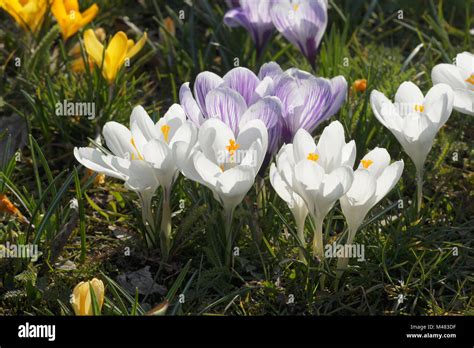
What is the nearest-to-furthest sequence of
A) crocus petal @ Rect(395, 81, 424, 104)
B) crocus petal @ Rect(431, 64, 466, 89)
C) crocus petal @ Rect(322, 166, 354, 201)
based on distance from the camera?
1. crocus petal @ Rect(322, 166, 354, 201)
2. crocus petal @ Rect(395, 81, 424, 104)
3. crocus petal @ Rect(431, 64, 466, 89)

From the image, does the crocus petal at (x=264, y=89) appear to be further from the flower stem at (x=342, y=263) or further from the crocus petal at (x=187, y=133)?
the flower stem at (x=342, y=263)

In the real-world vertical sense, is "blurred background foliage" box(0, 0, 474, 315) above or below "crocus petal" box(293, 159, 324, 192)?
below

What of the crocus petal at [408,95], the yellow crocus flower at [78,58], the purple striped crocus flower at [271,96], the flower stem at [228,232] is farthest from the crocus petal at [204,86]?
the yellow crocus flower at [78,58]

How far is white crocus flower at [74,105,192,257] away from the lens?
89.8 inches

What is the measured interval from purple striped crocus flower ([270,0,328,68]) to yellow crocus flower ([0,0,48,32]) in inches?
33.2

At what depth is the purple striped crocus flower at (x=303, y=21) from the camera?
293 cm

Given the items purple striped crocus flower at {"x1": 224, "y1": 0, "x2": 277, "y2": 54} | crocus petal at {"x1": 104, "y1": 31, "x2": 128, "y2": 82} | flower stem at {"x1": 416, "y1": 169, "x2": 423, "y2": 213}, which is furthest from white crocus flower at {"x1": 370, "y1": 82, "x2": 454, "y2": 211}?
crocus petal at {"x1": 104, "y1": 31, "x2": 128, "y2": 82}

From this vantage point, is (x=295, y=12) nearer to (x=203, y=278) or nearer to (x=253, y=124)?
(x=253, y=124)

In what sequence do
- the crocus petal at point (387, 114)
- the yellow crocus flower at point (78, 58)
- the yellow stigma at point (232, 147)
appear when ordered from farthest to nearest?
the yellow crocus flower at point (78, 58) → the crocus petal at point (387, 114) → the yellow stigma at point (232, 147)

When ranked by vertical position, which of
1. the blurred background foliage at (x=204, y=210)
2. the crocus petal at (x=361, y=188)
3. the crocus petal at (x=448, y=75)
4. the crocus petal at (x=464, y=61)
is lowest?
the blurred background foliage at (x=204, y=210)

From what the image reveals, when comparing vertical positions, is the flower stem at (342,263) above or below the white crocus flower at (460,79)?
below

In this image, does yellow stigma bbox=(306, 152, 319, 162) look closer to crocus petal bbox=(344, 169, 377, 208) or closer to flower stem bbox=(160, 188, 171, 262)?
crocus petal bbox=(344, 169, 377, 208)

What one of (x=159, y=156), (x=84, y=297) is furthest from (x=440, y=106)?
(x=84, y=297)

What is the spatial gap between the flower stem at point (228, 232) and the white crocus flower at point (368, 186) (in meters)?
0.30
